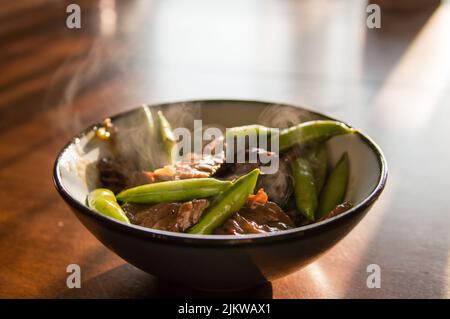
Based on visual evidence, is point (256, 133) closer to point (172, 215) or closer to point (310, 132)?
point (310, 132)

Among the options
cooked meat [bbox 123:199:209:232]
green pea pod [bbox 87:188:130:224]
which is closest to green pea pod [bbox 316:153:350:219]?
cooked meat [bbox 123:199:209:232]

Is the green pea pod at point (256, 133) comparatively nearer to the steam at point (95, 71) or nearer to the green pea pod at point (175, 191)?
the green pea pod at point (175, 191)

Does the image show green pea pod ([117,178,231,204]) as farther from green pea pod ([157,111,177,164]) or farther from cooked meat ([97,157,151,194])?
green pea pod ([157,111,177,164])

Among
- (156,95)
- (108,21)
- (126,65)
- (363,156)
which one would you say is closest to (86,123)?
(156,95)

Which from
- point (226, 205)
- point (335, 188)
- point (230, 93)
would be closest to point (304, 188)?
point (335, 188)

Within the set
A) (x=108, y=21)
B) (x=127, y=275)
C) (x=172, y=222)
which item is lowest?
(x=127, y=275)

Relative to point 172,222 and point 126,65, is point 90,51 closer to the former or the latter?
point 126,65
